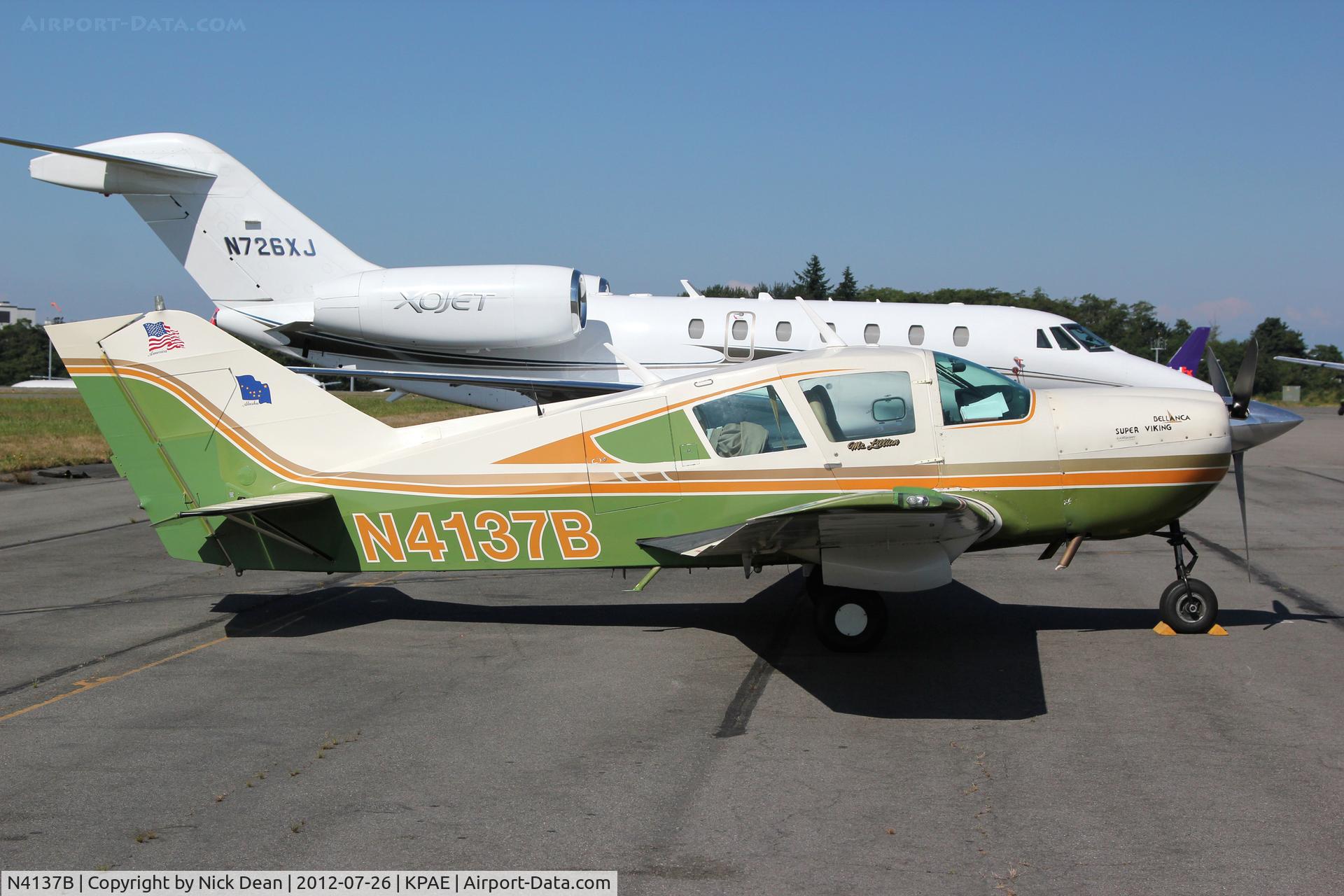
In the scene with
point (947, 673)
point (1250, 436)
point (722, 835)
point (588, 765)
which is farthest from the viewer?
point (1250, 436)

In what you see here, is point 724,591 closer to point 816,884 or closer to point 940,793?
point 940,793

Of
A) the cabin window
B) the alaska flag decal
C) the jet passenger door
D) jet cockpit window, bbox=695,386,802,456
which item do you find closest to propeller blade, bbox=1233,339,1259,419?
jet cockpit window, bbox=695,386,802,456

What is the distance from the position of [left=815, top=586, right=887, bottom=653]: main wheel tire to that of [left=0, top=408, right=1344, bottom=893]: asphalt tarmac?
19 centimetres

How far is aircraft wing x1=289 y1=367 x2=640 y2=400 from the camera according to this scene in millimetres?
16578

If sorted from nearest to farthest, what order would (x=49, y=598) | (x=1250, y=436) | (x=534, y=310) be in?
(x=1250, y=436)
(x=49, y=598)
(x=534, y=310)

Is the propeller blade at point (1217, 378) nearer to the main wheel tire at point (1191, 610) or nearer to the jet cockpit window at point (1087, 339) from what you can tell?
the main wheel tire at point (1191, 610)

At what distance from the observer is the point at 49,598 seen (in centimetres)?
970

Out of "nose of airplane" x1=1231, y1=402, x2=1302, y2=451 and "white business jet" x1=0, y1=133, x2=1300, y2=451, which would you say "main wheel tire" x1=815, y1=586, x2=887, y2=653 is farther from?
"white business jet" x1=0, y1=133, x2=1300, y2=451

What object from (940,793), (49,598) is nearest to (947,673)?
(940,793)

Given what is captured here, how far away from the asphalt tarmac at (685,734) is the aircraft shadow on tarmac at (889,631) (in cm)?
4

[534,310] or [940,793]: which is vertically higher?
[534,310]

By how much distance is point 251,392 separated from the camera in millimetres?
8391

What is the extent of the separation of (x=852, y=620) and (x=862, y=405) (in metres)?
1.60

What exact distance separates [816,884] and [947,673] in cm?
324
